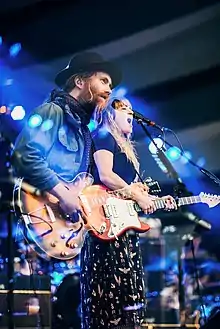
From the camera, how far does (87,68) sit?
246cm

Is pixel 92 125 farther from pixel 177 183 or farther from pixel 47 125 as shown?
pixel 177 183

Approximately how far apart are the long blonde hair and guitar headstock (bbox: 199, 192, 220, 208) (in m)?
0.30

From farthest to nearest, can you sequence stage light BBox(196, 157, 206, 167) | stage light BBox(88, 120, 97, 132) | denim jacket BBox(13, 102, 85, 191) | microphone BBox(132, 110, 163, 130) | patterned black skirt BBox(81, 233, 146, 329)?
1. stage light BBox(196, 157, 206, 167)
2. microphone BBox(132, 110, 163, 130)
3. stage light BBox(88, 120, 97, 132)
4. denim jacket BBox(13, 102, 85, 191)
5. patterned black skirt BBox(81, 233, 146, 329)

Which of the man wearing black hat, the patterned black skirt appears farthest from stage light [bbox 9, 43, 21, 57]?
the patterned black skirt

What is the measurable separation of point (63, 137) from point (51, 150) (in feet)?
0.22

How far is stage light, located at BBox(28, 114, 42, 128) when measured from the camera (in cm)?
234

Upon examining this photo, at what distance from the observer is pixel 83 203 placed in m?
2.20

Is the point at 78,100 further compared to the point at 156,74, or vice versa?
the point at 156,74

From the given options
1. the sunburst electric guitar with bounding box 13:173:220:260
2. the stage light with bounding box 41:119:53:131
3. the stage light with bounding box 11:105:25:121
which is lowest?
the sunburst electric guitar with bounding box 13:173:220:260

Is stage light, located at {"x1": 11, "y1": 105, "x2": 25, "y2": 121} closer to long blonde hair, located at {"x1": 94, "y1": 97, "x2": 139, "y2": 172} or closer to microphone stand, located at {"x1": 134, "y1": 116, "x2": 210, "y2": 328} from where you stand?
long blonde hair, located at {"x1": 94, "y1": 97, "x2": 139, "y2": 172}

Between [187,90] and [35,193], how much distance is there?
55.1 inches

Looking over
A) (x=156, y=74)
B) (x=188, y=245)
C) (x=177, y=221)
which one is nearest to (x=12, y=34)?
(x=156, y=74)

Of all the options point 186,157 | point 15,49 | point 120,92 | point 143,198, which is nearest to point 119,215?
point 143,198

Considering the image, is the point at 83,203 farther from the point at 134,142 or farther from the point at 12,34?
the point at 12,34
